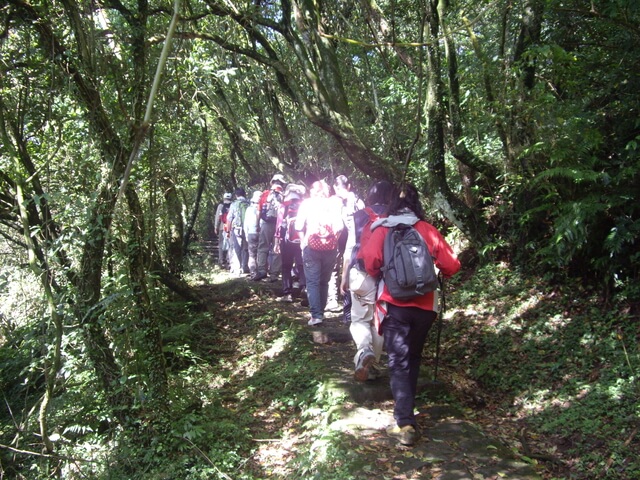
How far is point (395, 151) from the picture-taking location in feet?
34.9

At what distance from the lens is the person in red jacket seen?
4336 millimetres

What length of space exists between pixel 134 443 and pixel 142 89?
3548 millimetres

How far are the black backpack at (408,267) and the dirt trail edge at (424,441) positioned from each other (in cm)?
127

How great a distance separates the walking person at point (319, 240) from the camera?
7227 mm

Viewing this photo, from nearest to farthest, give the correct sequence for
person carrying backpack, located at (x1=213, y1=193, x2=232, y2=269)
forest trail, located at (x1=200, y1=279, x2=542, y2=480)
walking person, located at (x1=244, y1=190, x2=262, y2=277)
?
forest trail, located at (x1=200, y1=279, x2=542, y2=480), walking person, located at (x1=244, y1=190, x2=262, y2=277), person carrying backpack, located at (x1=213, y1=193, x2=232, y2=269)

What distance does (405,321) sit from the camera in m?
4.33

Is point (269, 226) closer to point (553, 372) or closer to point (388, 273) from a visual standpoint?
point (553, 372)

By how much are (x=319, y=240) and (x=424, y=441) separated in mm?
3406

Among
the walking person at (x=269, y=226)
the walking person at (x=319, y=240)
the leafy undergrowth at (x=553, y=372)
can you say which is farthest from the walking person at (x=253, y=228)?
the leafy undergrowth at (x=553, y=372)

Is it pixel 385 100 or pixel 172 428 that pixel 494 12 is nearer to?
pixel 385 100

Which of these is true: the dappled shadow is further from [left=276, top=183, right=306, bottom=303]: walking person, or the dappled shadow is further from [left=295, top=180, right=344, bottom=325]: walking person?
[left=276, top=183, right=306, bottom=303]: walking person

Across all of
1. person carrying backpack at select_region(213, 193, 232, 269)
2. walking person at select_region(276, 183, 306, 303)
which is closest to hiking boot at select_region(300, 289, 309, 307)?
walking person at select_region(276, 183, 306, 303)

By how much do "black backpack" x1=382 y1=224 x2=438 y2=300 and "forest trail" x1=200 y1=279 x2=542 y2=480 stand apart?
1.27 m

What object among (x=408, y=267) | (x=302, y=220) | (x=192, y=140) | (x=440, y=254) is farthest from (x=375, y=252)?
(x=192, y=140)
